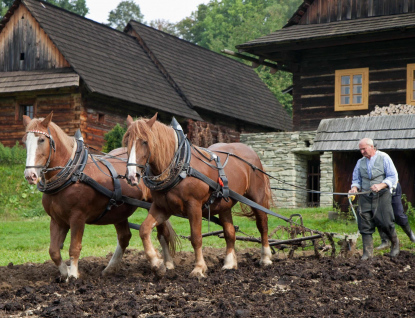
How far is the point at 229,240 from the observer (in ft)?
28.8

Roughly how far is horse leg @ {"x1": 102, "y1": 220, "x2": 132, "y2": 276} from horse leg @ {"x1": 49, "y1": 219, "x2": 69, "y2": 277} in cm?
74

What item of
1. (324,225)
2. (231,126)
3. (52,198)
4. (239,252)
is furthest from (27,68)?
(52,198)

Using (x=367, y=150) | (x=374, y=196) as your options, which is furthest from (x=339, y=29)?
(x=374, y=196)

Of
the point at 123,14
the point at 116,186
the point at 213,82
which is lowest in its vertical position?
the point at 116,186

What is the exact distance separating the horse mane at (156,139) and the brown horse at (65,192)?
745 millimetres

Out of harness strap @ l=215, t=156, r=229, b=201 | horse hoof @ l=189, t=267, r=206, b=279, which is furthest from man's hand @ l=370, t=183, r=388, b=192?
horse hoof @ l=189, t=267, r=206, b=279

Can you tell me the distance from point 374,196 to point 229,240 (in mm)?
2014

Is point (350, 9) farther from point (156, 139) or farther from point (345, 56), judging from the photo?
point (156, 139)

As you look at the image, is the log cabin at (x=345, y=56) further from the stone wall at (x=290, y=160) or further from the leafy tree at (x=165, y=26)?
the leafy tree at (x=165, y=26)

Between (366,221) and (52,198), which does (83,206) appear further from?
(366,221)

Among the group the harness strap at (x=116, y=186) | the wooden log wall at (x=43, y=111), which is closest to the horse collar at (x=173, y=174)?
the harness strap at (x=116, y=186)

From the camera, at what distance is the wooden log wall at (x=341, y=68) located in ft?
61.4

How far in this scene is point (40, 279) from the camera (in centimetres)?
816

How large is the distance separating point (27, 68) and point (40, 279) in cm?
1669
